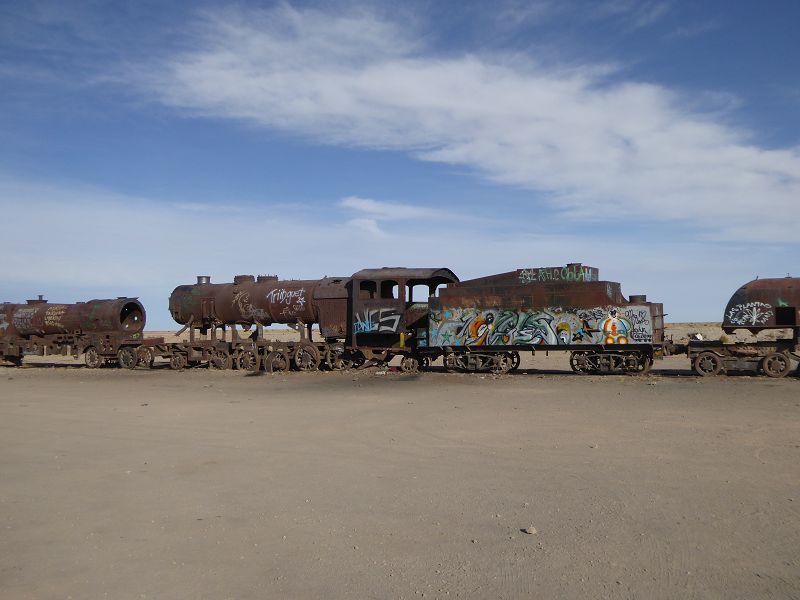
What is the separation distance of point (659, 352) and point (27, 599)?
1798 cm

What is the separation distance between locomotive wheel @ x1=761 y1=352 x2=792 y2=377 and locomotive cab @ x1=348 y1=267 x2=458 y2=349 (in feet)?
32.3

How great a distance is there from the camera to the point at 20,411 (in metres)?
14.4

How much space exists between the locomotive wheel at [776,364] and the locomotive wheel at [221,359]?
17.7 meters

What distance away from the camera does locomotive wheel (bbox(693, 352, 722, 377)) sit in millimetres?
19562

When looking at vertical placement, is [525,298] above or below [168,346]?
above

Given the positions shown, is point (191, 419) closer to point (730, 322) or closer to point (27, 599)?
point (27, 599)

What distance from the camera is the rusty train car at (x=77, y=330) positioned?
2739 centimetres

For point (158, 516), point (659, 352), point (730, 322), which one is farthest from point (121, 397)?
point (730, 322)

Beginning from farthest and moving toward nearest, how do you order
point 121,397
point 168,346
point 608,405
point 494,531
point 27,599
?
1. point 168,346
2. point 121,397
3. point 608,405
4. point 494,531
5. point 27,599

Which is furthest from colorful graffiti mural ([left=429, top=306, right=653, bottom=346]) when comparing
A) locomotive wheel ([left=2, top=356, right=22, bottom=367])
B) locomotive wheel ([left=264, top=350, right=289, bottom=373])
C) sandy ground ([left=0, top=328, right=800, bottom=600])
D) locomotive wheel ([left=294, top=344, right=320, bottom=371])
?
locomotive wheel ([left=2, top=356, right=22, bottom=367])

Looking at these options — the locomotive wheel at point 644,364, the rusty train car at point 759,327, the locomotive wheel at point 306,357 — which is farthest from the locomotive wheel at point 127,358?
the rusty train car at point 759,327

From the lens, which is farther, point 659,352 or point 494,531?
point 659,352

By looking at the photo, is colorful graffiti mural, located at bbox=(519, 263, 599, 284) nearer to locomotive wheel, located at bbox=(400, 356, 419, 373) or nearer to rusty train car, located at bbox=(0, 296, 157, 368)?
locomotive wheel, located at bbox=(400, 356, 419, 373)

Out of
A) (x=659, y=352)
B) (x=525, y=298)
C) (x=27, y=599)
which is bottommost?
(x=27, y=599)
